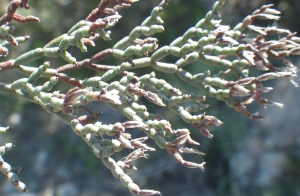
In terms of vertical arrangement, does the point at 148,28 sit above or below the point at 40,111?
above

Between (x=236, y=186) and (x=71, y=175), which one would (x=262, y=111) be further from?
(x=71, y=175)

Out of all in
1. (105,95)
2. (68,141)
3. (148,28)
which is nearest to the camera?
(105,95)

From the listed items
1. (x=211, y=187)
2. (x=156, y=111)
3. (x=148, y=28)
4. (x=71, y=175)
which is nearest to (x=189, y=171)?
(x=211, y=187)

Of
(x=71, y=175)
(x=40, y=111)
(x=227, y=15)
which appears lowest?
(x=71, y=175)

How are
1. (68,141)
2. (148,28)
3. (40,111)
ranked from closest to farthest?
(148,28)
(68,141)
(40,111)

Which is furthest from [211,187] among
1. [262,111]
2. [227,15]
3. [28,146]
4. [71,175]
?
[28,146]

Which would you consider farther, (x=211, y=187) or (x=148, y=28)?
(x=211, y=187)
